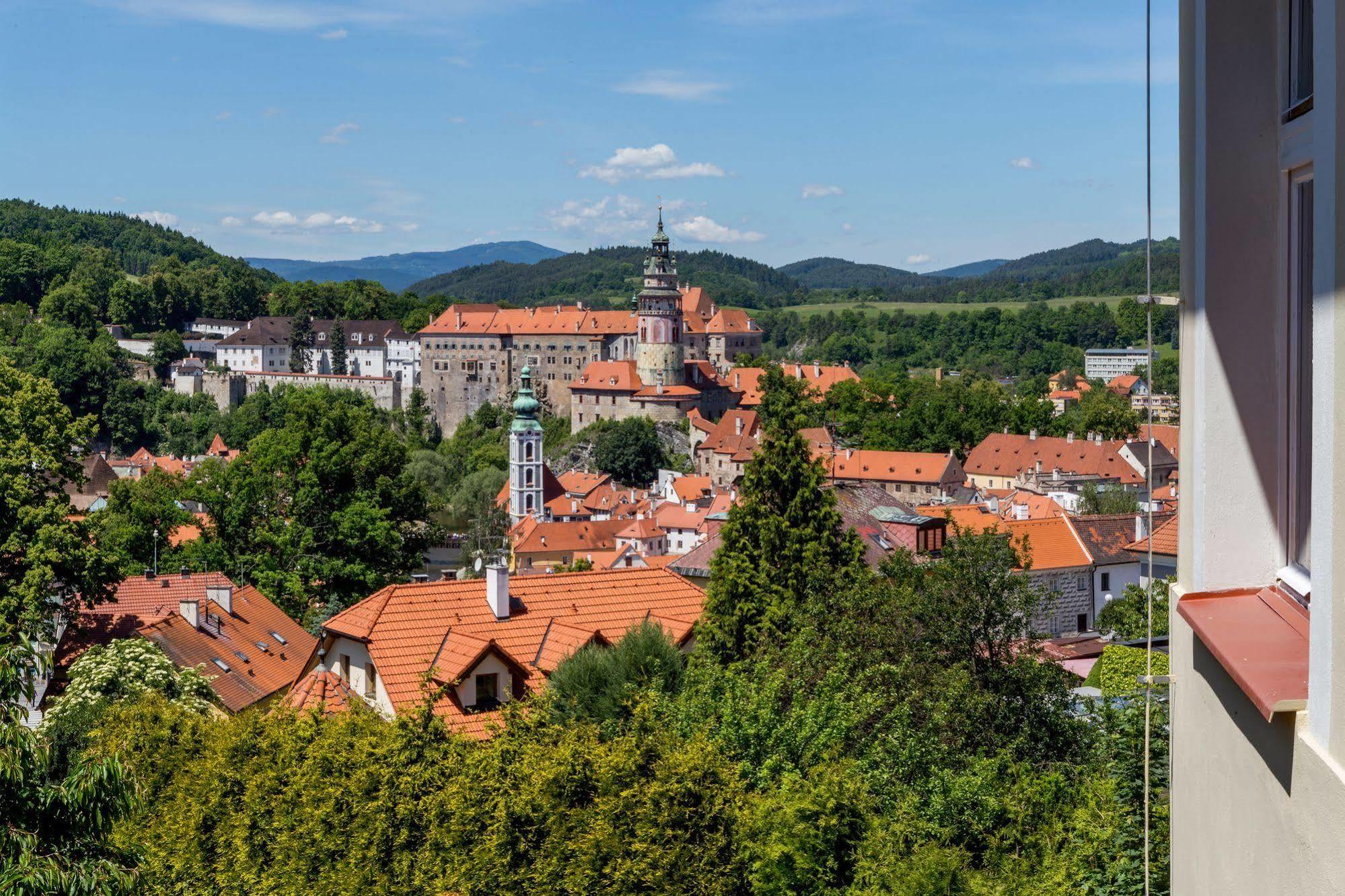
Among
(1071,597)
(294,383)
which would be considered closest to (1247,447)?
(1071,597)

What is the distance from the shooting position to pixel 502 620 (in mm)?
19875

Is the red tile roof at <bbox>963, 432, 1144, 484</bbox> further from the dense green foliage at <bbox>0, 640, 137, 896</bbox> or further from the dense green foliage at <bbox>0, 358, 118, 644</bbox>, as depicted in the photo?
the dense green foliage at <bbox>0, 640, 137, 896</bbox>

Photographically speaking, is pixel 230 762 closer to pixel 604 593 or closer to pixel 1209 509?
pixel 604 593

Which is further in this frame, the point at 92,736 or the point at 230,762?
the point at 92,736

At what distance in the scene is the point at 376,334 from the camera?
133 m

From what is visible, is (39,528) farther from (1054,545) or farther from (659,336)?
(659,336)

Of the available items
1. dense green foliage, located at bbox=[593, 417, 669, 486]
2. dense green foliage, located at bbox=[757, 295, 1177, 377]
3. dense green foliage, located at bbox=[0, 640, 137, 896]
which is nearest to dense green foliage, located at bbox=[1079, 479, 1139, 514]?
dense green foliage, located at bbox=[593, 417, 669, 486]

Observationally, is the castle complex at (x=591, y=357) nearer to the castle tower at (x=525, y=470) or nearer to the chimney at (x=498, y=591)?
the castle tower at (x=525, y=470)

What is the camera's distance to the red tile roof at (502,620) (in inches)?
728

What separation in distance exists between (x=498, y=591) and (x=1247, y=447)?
57.7 feet

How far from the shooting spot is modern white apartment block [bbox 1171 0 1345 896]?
2.28 meters

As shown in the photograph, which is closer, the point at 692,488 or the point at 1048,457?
the point at 692,488

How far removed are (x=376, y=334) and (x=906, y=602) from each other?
392 ft

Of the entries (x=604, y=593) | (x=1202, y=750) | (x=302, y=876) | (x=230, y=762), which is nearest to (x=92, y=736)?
(x=230, y=762)
